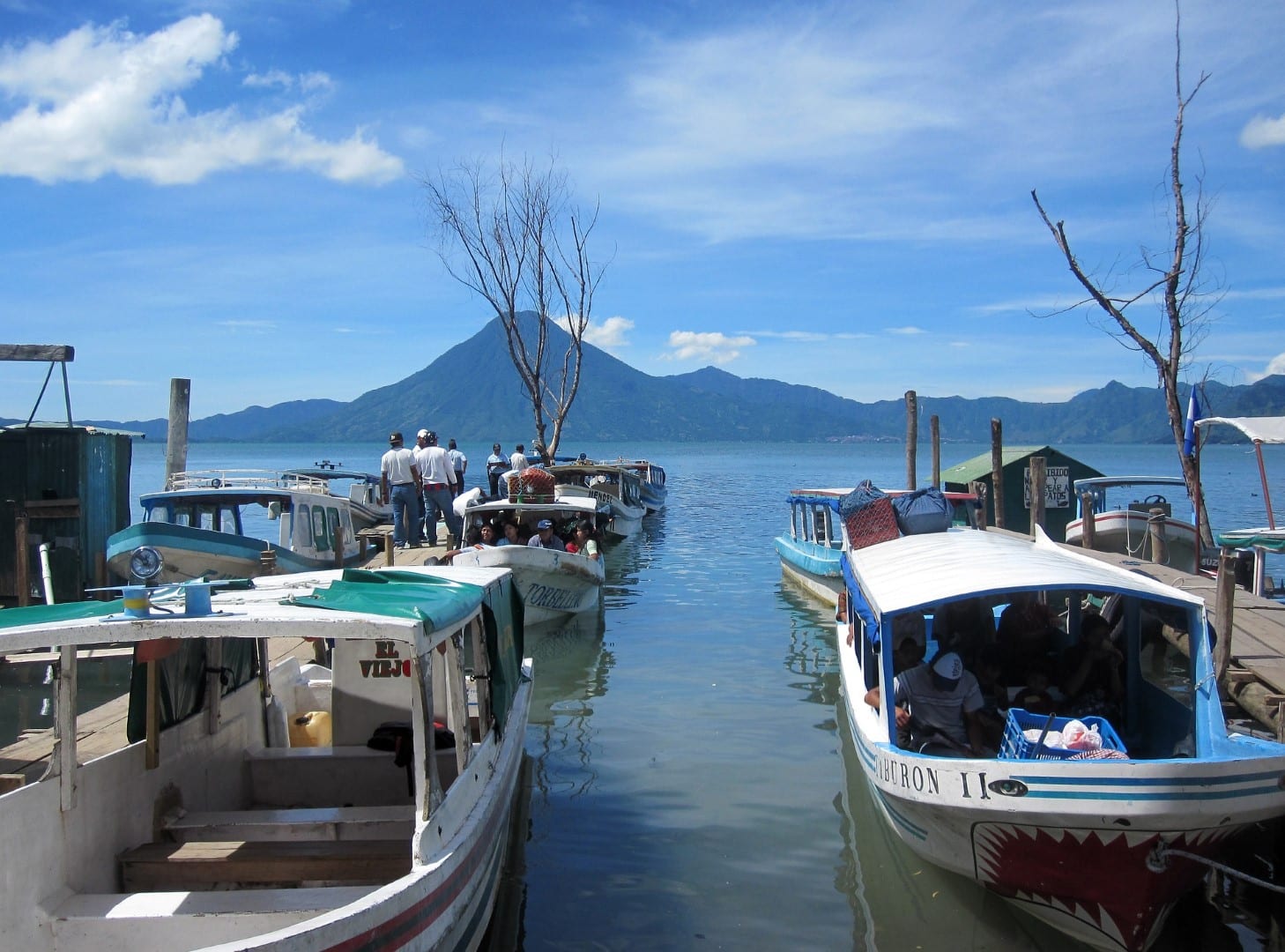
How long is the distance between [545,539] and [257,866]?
40.1ft

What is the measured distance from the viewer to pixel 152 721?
6.59m

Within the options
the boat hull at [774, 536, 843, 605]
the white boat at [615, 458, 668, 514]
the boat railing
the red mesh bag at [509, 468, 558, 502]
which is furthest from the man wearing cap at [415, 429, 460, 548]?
the white boat at [615, 458, 668, 514]

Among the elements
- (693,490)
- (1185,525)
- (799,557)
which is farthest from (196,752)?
(693,490)

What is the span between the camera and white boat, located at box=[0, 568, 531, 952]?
532cm

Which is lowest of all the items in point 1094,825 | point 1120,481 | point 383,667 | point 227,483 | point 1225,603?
point 1094,825

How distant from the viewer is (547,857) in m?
8.90

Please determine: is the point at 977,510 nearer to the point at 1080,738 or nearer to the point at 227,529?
the point at 1080,738

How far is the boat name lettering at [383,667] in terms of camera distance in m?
8.19

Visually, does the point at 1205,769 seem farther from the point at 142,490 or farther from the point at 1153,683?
the point at 142,490

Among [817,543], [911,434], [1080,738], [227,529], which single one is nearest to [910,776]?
[1080,738]

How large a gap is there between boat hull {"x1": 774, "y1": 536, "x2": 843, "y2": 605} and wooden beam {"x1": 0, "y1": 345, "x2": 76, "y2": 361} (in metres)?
13.6

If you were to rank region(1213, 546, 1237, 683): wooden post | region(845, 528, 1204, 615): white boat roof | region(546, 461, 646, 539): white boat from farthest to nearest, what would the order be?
region(546, 461, 646, 539): white boat < region(1213, 546, 1237, 683): wooden post < region(845, 528, 1204, 615): white boat roof

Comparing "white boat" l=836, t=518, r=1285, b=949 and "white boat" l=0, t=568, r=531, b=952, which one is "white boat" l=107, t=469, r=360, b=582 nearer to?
"white boat" l=0, t=568, r=531, b=952

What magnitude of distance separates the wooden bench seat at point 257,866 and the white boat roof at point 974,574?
3.99 meters
